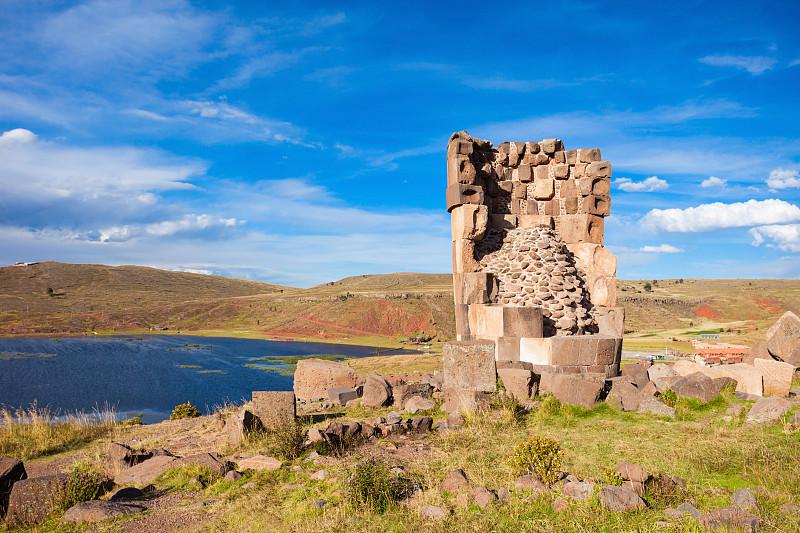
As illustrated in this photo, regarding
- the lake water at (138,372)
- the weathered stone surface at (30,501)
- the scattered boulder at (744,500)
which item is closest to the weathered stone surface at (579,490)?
the scattered boulder at (744,500)

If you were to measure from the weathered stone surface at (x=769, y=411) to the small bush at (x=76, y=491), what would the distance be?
9.31m

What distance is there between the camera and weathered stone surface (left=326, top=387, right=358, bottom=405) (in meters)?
11.5

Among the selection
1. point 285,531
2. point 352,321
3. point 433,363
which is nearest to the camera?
point 285,531

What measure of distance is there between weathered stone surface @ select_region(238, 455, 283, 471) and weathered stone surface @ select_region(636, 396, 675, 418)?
20.5 ft

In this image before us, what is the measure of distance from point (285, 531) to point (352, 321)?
65.5m

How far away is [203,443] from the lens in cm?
874

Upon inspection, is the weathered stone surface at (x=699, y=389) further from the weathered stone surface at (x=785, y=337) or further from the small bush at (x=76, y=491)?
the small bush at (x=76, y=491)

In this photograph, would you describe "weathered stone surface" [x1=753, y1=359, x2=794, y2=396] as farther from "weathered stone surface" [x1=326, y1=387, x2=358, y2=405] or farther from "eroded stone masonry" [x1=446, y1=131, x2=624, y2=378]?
"weathered stone surface" [x1=326, y1=387, x2=358, y2=405]

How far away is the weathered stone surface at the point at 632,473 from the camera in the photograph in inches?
187

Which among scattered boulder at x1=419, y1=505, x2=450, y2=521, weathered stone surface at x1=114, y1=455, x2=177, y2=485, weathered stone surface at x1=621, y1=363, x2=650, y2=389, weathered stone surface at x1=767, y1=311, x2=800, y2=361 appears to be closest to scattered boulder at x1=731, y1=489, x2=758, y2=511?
scattered boulder at x1=419, y1=505, x2=450, y2=521

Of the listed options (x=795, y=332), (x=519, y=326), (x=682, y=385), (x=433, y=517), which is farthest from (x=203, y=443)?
(x=795, y=332)

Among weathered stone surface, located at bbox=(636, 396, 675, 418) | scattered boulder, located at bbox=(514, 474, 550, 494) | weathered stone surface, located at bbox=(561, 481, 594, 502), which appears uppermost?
weathered stone surface, located at bbox=(561, 481, 594, 502)

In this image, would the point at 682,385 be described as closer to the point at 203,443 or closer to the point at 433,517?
the point at 433,517

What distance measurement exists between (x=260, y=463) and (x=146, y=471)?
1712 mm
